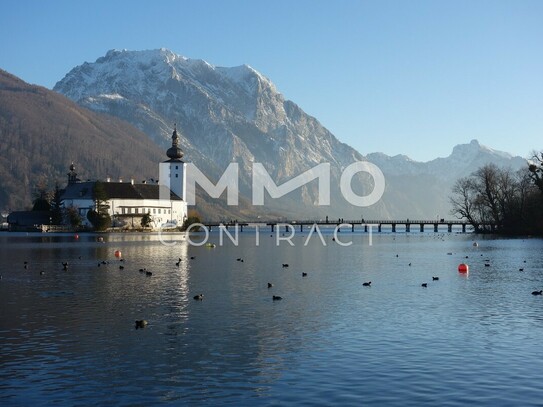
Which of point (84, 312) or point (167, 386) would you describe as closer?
point (167, 386)

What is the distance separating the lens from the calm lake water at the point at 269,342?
81.1ft

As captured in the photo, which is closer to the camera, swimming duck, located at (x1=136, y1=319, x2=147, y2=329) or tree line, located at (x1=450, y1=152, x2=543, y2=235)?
swimming duck, located at (x1=136, y1=319, x2=147, y2=329)

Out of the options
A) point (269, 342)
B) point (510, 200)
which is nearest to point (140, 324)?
point (269, 342)

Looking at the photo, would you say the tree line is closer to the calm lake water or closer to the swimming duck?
the calm lake water

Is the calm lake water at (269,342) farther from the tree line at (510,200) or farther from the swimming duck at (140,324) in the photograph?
the tree line at (510,200)

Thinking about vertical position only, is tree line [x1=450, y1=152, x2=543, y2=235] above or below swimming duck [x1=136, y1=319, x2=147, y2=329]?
above

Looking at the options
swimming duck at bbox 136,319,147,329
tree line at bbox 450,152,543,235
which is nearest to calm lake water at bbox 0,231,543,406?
swimming duck at bbox 136,319,147,329

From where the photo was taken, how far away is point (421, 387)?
25.4 m

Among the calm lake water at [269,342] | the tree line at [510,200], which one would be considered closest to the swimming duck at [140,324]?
the calm lake water at [269,342]

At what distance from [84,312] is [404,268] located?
46.3 metres

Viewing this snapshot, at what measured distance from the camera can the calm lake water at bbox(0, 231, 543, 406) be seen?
81.1 feet

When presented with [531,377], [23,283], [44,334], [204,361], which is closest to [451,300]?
[531,377]

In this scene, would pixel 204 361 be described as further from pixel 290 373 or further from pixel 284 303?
pixel 284 303

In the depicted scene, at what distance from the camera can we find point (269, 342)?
3341 centimetres
